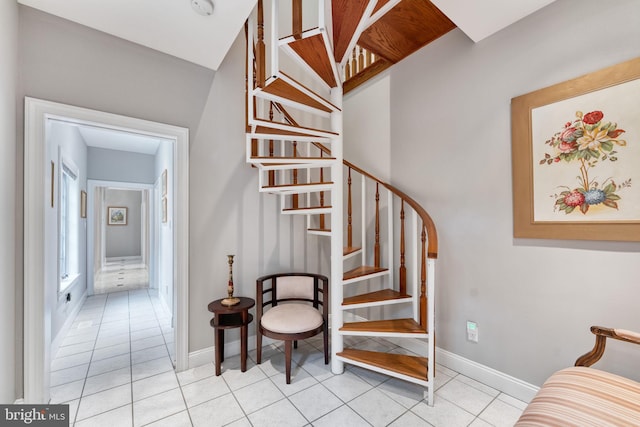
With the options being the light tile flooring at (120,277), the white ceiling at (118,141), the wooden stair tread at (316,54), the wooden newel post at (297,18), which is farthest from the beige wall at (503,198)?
the light tile flooring at (120,277)

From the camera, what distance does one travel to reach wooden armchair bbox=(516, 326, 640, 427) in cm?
100

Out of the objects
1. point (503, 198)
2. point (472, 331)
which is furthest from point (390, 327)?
point (503, 198)

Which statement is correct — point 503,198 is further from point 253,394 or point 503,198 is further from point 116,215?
→ point 116,215

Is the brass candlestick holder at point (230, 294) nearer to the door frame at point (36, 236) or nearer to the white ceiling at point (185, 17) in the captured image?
the door frame at point (36, 236)

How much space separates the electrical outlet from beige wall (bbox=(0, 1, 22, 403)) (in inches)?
121

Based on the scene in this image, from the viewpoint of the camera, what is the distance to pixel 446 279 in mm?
2326

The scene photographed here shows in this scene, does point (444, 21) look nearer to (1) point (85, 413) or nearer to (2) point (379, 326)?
(2) point (379, 326)

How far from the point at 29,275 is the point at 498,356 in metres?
3.28

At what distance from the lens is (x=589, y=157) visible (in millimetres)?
1606

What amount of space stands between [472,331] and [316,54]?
7.89ft

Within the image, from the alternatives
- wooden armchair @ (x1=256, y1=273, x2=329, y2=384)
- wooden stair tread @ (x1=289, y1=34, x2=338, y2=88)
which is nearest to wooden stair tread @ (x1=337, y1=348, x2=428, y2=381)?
wooden armchair @ (x1=256, y1=273, x2=329, y2=384)

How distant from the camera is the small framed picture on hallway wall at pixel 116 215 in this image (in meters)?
8.37

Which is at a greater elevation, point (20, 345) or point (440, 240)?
point (440, 240)

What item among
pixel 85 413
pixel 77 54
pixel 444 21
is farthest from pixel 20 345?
pixel 444 21
